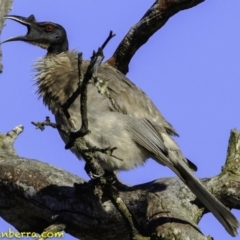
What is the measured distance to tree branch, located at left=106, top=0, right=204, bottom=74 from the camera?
289 inches

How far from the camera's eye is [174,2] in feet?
24.1

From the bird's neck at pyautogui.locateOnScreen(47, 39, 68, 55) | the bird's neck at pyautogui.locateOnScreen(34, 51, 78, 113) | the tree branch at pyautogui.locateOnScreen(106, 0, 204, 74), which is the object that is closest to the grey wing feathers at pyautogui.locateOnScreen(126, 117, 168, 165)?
the bird's neck at pyautogui.locateOnScreen(34, 51, 78, 113)

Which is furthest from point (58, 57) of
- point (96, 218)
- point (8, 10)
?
point (8, 10)

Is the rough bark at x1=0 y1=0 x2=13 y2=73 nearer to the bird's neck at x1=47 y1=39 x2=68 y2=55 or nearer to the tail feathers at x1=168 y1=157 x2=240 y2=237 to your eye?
the tail feathers at x1=168 y1=157 x2=240 y2=237

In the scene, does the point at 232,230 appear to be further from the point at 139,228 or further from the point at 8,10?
the point at 8,10

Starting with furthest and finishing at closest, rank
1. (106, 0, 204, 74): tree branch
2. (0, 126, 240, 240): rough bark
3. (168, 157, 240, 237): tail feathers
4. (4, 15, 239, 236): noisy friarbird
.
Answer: (106, 0, 204, 74): tree branch < (4, 15, 239, 236): noisy friarbird < (168, 157, 240, 237): tail feathers < (0, 126, 240, 240): rough bark

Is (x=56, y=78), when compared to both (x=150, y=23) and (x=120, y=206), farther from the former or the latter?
(x=120, y=206)

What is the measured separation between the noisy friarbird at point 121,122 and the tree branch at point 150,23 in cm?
30

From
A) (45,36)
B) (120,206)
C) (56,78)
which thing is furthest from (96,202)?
(45,36)

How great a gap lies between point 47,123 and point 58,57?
3063 millimetres

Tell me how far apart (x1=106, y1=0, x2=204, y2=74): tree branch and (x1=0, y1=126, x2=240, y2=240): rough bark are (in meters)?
1.46

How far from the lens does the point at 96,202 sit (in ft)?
20.5

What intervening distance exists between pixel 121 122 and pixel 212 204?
1.28 metres

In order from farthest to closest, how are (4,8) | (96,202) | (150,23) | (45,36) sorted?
(45,36) → (150,23) → (96,202) → (4,8)
